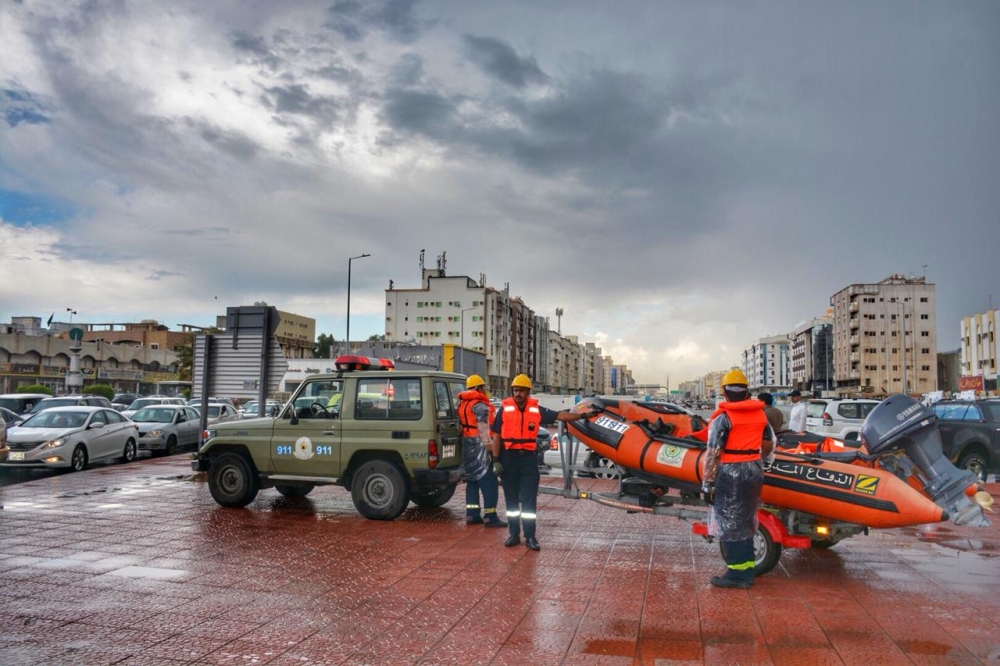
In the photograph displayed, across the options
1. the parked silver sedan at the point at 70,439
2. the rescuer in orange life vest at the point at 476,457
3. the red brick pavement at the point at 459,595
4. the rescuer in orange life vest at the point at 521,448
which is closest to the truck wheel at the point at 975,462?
the red brick pavement at the point at 459,595

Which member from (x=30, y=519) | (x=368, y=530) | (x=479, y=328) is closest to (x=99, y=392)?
(x=30, y=519)

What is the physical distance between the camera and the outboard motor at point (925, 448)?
22.6 feet

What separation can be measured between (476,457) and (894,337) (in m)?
103

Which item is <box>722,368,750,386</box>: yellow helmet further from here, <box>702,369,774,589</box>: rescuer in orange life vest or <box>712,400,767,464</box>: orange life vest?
<box>712,400,767,464</box>: orange life vest

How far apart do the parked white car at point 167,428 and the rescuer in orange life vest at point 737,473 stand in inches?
677

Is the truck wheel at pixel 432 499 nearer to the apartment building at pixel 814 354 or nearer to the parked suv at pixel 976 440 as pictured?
the parked suv at pixel 976 440

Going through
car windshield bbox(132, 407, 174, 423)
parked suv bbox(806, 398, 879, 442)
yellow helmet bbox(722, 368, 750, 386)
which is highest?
yellow helmet bbox(722, 368, 750, 386)

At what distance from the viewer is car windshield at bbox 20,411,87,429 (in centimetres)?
1636

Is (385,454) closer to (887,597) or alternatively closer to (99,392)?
(887,597)

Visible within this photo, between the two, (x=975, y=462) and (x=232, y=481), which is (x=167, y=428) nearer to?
(x=232, y=481)

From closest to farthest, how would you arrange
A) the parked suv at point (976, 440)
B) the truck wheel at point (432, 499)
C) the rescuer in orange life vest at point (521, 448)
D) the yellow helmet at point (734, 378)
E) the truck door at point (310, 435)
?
the yellow helmet at point (734, 378) < the rescuer in orange life vest at point (521, 448) < the truck door at point (310, 435) < the truck wheel at point (432, 499) < the parked suv at point (976, 440)

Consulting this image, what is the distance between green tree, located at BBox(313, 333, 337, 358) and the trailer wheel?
105352 millimetres

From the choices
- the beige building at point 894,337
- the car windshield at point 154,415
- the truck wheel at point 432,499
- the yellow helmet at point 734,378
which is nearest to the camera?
the yellow helmet at point 734,378

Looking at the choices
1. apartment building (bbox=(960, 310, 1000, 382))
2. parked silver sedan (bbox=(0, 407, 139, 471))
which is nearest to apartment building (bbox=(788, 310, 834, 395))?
apartment building (bbox=(960, 310, 1000, 382))
